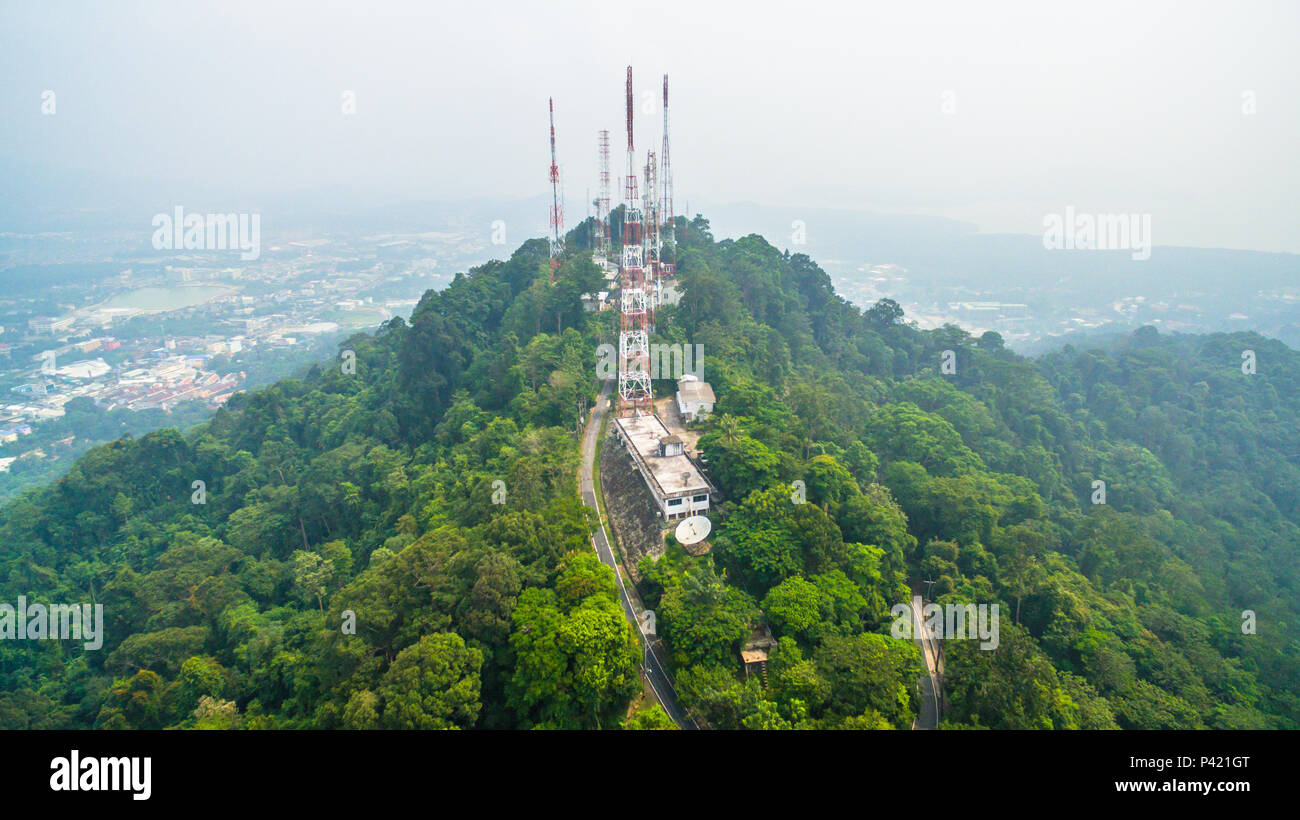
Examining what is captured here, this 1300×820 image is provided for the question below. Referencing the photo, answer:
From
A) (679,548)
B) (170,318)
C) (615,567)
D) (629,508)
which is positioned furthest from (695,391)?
(170,318)

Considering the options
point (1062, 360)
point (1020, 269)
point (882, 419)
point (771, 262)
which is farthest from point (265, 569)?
point (1020, 269)

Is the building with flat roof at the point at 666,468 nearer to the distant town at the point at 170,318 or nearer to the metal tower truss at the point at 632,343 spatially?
the metal tower truss at the point at 632,343

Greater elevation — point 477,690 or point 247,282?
point 247,282

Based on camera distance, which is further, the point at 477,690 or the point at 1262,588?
the point at 1262,588

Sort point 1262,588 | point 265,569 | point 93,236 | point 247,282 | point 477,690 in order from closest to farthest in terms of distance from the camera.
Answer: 1. point 477,690
2. point 265,569
3. point 1262,588
4. point 247,282
5. point 93,236

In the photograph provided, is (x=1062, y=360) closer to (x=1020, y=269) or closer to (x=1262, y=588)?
(x=1262, y=588)

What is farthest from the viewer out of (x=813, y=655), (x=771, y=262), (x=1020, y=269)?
(x=1020, y=269)

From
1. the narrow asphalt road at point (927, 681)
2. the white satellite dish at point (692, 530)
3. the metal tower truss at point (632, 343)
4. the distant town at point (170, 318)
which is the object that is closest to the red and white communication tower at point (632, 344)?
the metal tower truss at point (632, 343)

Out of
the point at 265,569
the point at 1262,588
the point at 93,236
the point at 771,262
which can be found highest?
the point at 93,236
